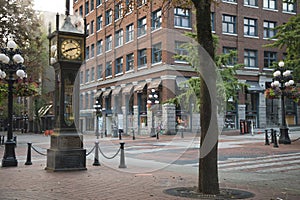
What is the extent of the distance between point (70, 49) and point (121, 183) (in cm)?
552

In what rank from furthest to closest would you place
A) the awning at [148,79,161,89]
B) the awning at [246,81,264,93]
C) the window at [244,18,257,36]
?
the window at [244,18,257,36]
the awning at [246,81,264,93]
the awning at [148,79,161,89]

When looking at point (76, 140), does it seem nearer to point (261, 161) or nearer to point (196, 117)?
point (261, 161)

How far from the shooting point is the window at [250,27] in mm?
43612

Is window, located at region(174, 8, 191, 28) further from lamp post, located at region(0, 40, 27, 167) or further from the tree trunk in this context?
the tree trunk

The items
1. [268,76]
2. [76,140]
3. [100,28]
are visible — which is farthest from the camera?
[100,28]

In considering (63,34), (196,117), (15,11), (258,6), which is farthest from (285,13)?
(63,34)

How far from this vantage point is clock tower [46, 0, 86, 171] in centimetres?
1222

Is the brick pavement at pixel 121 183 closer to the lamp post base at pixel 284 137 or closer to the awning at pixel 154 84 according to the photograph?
the lamp post base at pixel 284 137

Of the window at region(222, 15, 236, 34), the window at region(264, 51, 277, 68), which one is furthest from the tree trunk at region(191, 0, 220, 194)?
the window at region(264, 51, 277, 68)

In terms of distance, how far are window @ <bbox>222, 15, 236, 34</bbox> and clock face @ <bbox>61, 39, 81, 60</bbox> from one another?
102 ft

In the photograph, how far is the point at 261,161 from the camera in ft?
48.6

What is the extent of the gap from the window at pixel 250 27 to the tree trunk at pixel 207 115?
37.0 metres

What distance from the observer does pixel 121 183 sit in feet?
31.6

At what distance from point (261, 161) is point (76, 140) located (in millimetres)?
7230
